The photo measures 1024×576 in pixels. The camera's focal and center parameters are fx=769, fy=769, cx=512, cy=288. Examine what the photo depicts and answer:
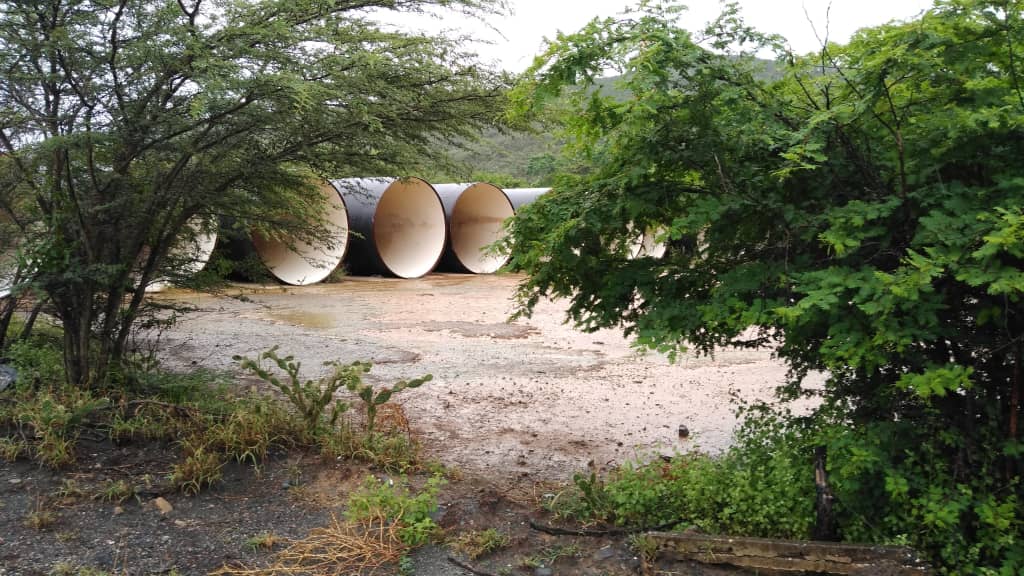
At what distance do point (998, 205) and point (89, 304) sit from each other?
483cm

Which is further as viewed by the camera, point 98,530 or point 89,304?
point 89,304

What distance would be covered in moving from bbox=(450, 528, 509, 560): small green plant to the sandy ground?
928 millimetres

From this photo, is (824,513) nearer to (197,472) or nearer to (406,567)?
(406,567)

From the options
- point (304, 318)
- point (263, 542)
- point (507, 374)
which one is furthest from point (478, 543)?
point (304, 318)

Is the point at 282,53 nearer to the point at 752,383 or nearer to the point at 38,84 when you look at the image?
the point at 38,84

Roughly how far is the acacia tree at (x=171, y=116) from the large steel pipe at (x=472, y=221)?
41.8ft

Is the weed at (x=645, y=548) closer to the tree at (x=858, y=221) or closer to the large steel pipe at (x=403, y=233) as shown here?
the tree at (x=858, y=221)

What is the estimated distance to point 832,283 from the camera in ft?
8.86

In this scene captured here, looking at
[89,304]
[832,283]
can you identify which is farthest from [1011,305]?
[89,304]

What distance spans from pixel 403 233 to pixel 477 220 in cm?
208

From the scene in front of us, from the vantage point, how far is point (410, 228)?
58.0 ft

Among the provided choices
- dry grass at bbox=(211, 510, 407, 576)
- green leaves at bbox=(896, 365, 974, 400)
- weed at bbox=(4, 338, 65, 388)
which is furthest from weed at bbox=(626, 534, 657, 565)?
weed at bbox=(4, 338, 65, 388)

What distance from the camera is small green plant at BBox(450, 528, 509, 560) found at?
3.28 m

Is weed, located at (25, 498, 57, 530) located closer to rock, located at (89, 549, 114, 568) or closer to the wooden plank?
rock, located at (89, 549, 114, 568)
